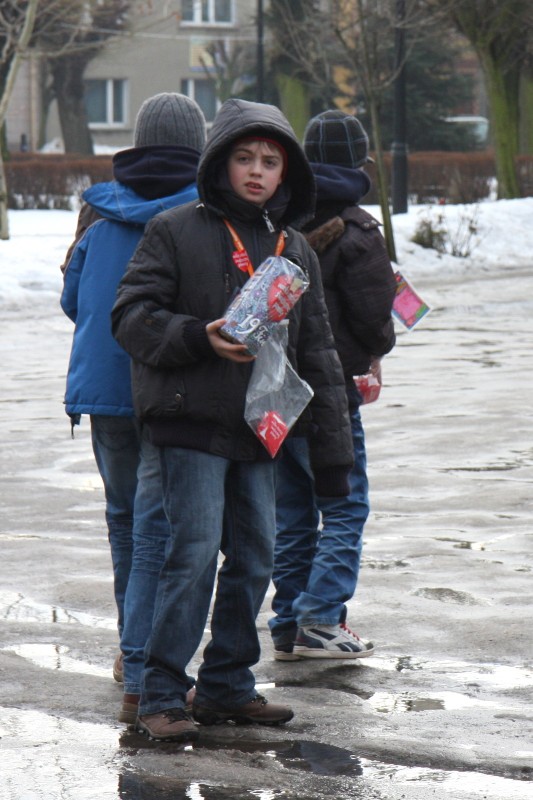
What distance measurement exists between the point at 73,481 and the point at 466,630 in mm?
3365

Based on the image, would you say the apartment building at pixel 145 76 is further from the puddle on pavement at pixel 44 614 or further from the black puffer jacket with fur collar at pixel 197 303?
the black puffer jacket with fur collar at pixel 197 303

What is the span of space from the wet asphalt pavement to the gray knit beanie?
1605 mm

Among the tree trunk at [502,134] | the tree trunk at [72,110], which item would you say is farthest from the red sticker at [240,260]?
the tree trunk at [72,110]

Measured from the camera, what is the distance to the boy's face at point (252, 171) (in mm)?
4199

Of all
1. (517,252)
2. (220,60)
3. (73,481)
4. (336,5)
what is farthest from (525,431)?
(220,60)

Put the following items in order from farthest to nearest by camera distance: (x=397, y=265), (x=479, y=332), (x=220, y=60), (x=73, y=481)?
(x=220, y=60) < (x=397, y=265) < (x=479, y=332) < (x=73, y=481)

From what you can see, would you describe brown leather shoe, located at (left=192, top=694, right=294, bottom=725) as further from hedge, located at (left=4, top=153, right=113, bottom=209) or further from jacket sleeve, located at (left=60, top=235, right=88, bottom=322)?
hedge, located at (left=4, top=153, right=113, bottom=209)

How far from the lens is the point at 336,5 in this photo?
26.7 meters

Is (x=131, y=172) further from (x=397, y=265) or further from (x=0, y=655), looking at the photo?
(x=397, y=265)

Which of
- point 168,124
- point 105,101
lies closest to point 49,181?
point 168,124

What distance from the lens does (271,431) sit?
4129mm

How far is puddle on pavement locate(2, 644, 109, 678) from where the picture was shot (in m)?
4.99

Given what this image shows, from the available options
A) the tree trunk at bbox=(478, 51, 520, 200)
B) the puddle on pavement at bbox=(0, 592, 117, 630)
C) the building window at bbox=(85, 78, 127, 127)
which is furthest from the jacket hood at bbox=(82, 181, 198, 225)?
the building window at bbox=(85, 78, 127, 127)

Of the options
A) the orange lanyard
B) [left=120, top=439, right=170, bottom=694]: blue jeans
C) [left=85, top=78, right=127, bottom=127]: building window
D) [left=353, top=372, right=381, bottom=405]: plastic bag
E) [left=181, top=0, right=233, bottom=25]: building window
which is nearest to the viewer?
the orange lanyard
